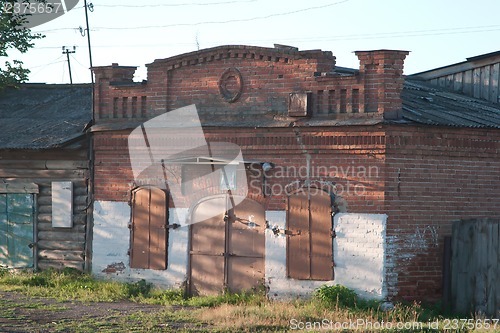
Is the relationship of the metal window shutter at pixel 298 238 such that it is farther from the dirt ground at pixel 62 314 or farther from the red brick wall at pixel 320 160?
the dirt ground at pixel 62 314

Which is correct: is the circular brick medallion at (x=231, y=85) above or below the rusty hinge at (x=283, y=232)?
above

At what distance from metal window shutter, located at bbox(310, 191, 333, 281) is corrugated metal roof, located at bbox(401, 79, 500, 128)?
2.04 m

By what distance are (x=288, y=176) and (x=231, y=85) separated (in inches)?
80.1

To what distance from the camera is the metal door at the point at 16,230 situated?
1792cm

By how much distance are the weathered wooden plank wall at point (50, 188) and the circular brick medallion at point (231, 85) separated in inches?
132

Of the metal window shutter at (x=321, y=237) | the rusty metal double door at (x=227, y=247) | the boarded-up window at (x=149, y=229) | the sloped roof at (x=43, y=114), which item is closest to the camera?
the metal window shutter at (x=321, y=237)

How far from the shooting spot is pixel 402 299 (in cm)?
1409

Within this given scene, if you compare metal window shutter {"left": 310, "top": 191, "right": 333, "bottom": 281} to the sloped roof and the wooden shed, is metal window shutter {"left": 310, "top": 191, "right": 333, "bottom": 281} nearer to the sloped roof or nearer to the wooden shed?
the wooden shed

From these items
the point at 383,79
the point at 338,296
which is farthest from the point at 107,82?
the point at 338,296

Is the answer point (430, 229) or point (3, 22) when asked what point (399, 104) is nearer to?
point (430, 229)

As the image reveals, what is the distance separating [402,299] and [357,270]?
879mm

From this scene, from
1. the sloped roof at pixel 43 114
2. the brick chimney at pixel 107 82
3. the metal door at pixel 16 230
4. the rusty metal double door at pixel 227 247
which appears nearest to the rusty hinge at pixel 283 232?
the rusty metal double door at pixel 227 247

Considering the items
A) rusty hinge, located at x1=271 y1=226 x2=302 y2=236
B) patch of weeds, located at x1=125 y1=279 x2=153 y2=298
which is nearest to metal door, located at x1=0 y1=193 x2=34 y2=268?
patch of weeds, located at x1=125 y1=279 x2=153 y2=298

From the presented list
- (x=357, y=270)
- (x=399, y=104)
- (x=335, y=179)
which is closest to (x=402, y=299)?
(x=357, y=270)
